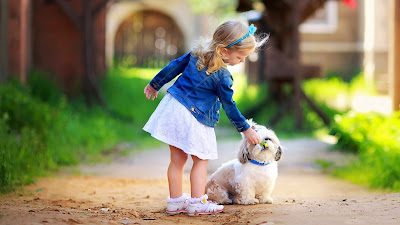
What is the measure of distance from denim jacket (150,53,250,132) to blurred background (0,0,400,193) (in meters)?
0.49

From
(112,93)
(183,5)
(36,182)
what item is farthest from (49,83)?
(183,5)

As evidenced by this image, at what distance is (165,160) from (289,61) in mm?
4247

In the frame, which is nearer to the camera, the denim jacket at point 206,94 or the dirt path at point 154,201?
the dirt path at point 154,201

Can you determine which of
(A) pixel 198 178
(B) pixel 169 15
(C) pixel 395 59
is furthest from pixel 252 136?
(B) pixel 169 15

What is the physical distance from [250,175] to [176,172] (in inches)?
23.4

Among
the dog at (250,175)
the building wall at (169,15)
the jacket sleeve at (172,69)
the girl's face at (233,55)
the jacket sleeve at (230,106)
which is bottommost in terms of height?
the dog at (250,175)

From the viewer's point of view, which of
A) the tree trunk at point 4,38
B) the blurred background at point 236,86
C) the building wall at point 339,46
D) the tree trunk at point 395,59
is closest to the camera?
the blurred background at point 236,86

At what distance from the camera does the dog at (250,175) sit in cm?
448

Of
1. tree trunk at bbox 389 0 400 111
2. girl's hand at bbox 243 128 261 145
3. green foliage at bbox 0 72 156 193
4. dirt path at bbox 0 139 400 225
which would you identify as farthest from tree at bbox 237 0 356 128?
girl's hand at bbox 243 128 261 145

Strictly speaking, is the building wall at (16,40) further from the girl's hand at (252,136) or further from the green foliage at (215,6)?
the green foliage at (215,6)

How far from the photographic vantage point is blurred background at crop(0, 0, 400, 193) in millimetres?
6887

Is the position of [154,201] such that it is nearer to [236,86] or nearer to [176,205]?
[176,205]

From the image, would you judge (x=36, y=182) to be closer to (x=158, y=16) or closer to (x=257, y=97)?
(x=257, y=97)

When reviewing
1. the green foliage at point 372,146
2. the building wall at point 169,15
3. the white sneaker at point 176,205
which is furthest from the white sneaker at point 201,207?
the building wall at point 169,15
